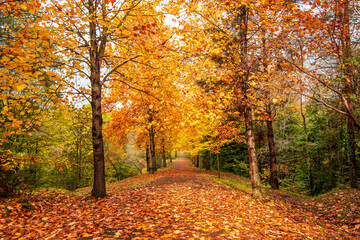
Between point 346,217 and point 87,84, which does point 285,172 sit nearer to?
point 346,217

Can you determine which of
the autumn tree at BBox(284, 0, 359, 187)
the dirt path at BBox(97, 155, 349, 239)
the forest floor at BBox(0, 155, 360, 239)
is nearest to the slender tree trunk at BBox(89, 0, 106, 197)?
the forest floor at BBox(0, 155, 360, 239)

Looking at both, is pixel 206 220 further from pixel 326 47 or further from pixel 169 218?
pixel 326 47

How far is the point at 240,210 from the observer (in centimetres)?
572

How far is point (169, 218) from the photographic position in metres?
4.57

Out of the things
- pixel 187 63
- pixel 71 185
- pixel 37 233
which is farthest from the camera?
pixel 71 185

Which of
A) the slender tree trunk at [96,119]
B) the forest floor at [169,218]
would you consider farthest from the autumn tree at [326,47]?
the slender tree trunk at [96,119]

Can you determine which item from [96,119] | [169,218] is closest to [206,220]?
[169,218]

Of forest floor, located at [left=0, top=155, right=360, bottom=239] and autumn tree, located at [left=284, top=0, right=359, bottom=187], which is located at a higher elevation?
autumn tree, located at [left=284, top=0, right=359, bottom=187]

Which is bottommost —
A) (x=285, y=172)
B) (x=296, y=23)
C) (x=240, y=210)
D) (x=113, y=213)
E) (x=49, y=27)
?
(x=285, y=172)

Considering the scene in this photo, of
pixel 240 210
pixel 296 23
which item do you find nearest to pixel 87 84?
pixel 240 210

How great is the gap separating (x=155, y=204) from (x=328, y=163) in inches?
416

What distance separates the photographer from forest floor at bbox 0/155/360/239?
3.75 metres

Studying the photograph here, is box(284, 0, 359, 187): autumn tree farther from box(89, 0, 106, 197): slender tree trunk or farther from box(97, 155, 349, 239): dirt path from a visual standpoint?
box(89, 0, 106, 197): slender tree trunk

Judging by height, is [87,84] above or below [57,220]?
above
